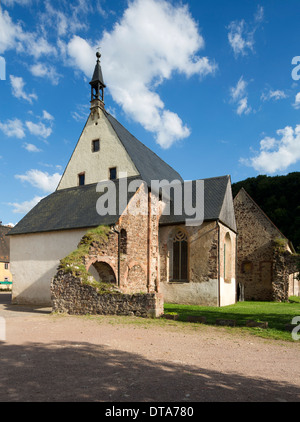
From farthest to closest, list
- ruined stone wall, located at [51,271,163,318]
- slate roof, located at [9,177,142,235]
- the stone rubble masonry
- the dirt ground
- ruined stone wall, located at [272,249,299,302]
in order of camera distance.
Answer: ruined stone wall, located at [272,249,299,302], slate roof, located at [9,177,142,235], the stone rubble masonry, ruined stone wall, located at [51,271,163,318], the dirt ground

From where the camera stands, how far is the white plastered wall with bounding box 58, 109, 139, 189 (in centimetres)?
2106

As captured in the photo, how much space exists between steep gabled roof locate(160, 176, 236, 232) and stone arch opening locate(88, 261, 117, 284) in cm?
527

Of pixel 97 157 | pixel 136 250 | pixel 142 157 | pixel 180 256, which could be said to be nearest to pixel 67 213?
pixel 97 157

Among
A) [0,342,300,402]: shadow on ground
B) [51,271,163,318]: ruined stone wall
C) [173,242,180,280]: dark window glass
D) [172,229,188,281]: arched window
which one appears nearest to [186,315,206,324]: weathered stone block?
[51,271,163,318]: ruined stone wall

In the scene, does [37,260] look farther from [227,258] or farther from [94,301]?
[227,258]

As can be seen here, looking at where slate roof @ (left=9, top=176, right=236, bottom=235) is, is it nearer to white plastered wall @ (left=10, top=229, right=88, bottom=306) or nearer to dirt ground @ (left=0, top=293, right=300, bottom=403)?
white plastered wall @ (left=10, top=229, right=88, bottom=306)

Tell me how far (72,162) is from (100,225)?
344 inches

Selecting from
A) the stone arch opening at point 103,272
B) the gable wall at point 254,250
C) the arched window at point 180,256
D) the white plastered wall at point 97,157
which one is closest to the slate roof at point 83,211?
the white plastered wall at point 97,157

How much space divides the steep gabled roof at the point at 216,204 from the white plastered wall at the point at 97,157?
4.08m

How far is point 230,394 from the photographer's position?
14.3 ft

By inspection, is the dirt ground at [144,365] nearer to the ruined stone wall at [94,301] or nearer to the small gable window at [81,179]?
the ruined stone wall at [94,301]

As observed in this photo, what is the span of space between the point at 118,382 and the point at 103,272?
39.6 ft

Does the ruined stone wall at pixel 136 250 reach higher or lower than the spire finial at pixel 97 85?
lower

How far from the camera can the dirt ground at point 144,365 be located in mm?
4328
